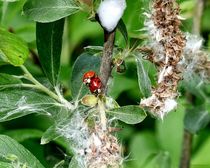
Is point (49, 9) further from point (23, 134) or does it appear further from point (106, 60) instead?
point (23, 134)

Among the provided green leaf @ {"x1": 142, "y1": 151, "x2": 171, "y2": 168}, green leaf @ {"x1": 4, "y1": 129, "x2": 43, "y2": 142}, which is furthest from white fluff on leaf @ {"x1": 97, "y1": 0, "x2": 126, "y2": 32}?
green leaf @ {"x1": 142, "y1": 151, "x2": 171, "y2": 168}

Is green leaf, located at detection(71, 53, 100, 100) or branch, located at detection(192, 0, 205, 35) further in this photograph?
branch, located at detection(192, 0, 205, 35)

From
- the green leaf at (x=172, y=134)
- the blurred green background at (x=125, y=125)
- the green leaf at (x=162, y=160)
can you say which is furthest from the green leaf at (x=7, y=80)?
the green leaf at (x=172, y=134)

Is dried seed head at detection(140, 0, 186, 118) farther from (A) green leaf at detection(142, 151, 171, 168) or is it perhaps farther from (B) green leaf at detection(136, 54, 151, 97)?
(A) green leaf at detection(142, 151, 171, 168)

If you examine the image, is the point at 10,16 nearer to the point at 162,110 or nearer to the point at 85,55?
the point at 85,55

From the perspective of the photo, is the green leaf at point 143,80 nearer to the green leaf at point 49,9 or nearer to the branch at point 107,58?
the branch at point 107,58

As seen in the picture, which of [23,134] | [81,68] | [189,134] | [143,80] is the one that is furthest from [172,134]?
[143,80]
